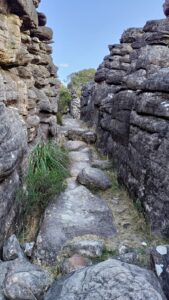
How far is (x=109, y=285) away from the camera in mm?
3268

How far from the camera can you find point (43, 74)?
10.8 meters

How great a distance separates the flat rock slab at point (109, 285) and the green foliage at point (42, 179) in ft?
6.64

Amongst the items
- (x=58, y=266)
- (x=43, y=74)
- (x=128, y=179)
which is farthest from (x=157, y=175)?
(x=43, y=74)

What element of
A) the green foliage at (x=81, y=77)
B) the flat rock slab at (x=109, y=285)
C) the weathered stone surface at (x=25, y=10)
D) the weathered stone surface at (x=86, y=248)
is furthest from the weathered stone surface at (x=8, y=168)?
the green foliage at (x=81, y=77)

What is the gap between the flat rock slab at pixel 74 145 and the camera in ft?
37.5

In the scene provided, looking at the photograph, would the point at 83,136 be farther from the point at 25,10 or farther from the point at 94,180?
the point at 25,10

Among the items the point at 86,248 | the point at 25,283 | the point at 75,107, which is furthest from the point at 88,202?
the point at 75,107

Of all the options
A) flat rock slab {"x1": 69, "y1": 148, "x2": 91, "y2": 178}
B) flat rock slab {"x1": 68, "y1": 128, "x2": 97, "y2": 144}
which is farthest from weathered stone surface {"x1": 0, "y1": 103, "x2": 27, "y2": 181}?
flat rock slab {"x1": 68, "y1": 128, "x2": 97, "y2": 144}

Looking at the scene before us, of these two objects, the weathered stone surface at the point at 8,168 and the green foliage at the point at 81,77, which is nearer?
the weathered stone surface at the point at 8,168

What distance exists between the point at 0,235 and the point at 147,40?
7.63 m

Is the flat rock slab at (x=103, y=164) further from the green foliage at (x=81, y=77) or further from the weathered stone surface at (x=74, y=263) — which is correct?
the green foliage at (x=81, y=77)

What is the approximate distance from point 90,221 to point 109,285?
250 centimetres

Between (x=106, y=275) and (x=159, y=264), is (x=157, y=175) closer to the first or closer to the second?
(x=159, y=264)

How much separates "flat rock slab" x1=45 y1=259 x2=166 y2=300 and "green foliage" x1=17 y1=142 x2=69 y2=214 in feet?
6.64
